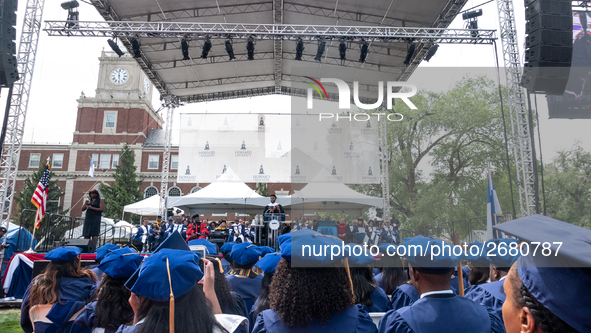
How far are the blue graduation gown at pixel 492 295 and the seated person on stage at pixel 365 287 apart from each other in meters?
0.80

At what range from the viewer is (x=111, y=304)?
102 inches

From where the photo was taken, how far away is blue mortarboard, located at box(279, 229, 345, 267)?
2.10m

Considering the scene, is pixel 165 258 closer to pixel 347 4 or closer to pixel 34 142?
pixel 347 4

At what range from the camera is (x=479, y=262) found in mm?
4332

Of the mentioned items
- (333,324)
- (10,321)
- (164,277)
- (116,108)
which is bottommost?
(10,321)

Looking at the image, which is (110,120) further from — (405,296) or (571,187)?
(405,296)

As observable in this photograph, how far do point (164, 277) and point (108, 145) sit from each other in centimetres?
4373

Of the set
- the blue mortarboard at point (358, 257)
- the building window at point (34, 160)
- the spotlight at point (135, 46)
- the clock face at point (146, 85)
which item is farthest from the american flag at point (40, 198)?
the clock face at point (146, 85)

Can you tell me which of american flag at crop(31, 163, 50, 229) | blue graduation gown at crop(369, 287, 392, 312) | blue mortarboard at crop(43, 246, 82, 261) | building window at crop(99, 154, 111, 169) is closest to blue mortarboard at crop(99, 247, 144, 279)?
blue mortarboard at crop(43, 246, 82, 261)

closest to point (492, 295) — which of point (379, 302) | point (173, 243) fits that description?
point (379, 302)

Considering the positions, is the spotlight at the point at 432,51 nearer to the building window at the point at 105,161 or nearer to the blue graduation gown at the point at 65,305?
the blue graduation gown at the point at 65,305

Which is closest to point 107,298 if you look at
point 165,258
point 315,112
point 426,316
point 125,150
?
point 165,258

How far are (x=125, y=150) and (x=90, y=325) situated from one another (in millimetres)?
38785

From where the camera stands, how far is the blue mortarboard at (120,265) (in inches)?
104
